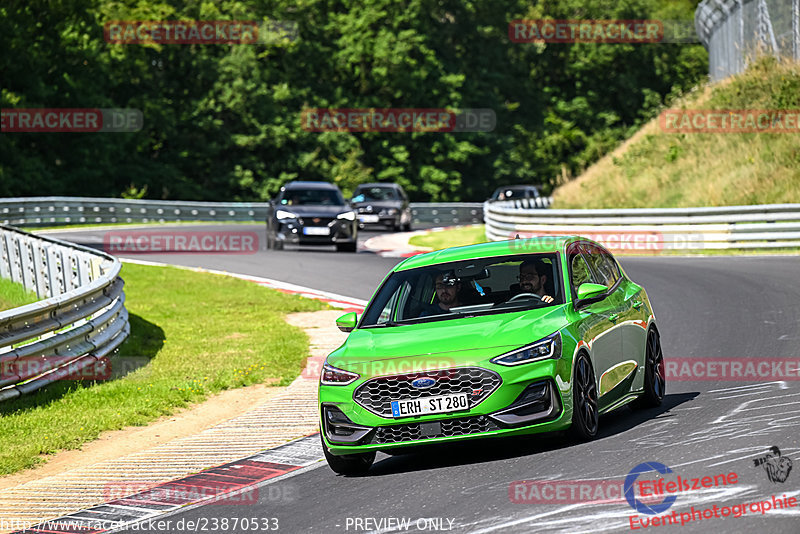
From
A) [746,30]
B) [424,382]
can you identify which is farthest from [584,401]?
[746,30]

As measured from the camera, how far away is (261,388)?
43.9ft

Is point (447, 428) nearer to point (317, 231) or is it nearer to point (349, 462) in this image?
point (349, 462)

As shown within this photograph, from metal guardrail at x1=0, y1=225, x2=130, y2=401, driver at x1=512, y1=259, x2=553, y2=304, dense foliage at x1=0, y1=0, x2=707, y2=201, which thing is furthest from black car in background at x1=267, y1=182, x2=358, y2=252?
dense foliage at x1=0, y1=0, x2=707, y2=201

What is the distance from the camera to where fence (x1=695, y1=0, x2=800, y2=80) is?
32.8 m

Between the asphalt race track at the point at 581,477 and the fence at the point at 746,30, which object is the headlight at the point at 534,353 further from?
the fence at the point at 746,30

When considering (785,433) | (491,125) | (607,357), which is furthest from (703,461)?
(491,125)

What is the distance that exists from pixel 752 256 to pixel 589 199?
1177 centimetres

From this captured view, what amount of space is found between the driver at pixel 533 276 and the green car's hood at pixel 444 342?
0.43 metres

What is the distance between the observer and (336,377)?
28.3 feet

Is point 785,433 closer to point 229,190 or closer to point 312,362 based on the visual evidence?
point 312,362

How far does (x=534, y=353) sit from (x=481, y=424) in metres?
0.59

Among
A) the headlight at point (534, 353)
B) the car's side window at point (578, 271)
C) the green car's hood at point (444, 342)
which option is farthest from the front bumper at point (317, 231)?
the headlight at point (534, 353)

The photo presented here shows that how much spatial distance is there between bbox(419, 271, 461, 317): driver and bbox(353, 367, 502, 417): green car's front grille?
118 cm

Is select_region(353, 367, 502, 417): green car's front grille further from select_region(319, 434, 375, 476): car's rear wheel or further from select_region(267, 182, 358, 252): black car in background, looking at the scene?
select_region(267, 182, 358, 252): black car in background
